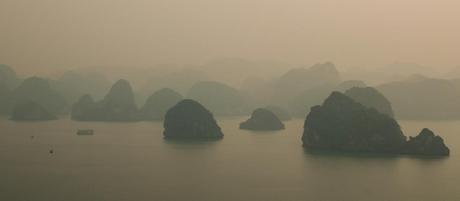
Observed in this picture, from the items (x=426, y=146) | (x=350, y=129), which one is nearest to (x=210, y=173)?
(x=350, y=129)

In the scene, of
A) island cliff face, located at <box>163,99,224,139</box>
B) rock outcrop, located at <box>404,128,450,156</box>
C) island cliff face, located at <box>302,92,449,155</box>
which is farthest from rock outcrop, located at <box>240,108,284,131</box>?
rock outcrop, located at <box>404,128,450,156</box>

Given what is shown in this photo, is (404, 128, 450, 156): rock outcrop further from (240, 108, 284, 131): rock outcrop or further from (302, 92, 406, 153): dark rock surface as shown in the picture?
(240, 108, 284, 131): rock outcrop

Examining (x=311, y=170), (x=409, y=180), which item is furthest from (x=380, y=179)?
(x=311, y=170)

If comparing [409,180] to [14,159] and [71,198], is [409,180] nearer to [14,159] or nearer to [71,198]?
[71,198]

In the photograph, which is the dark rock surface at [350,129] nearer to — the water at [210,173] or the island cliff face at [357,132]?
the island cliff face at [357,132]

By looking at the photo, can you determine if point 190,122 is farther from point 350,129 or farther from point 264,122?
point 350,129

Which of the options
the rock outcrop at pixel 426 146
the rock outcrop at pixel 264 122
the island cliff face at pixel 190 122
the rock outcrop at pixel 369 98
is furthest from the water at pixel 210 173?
the rock outcrop at pixel 369 98
